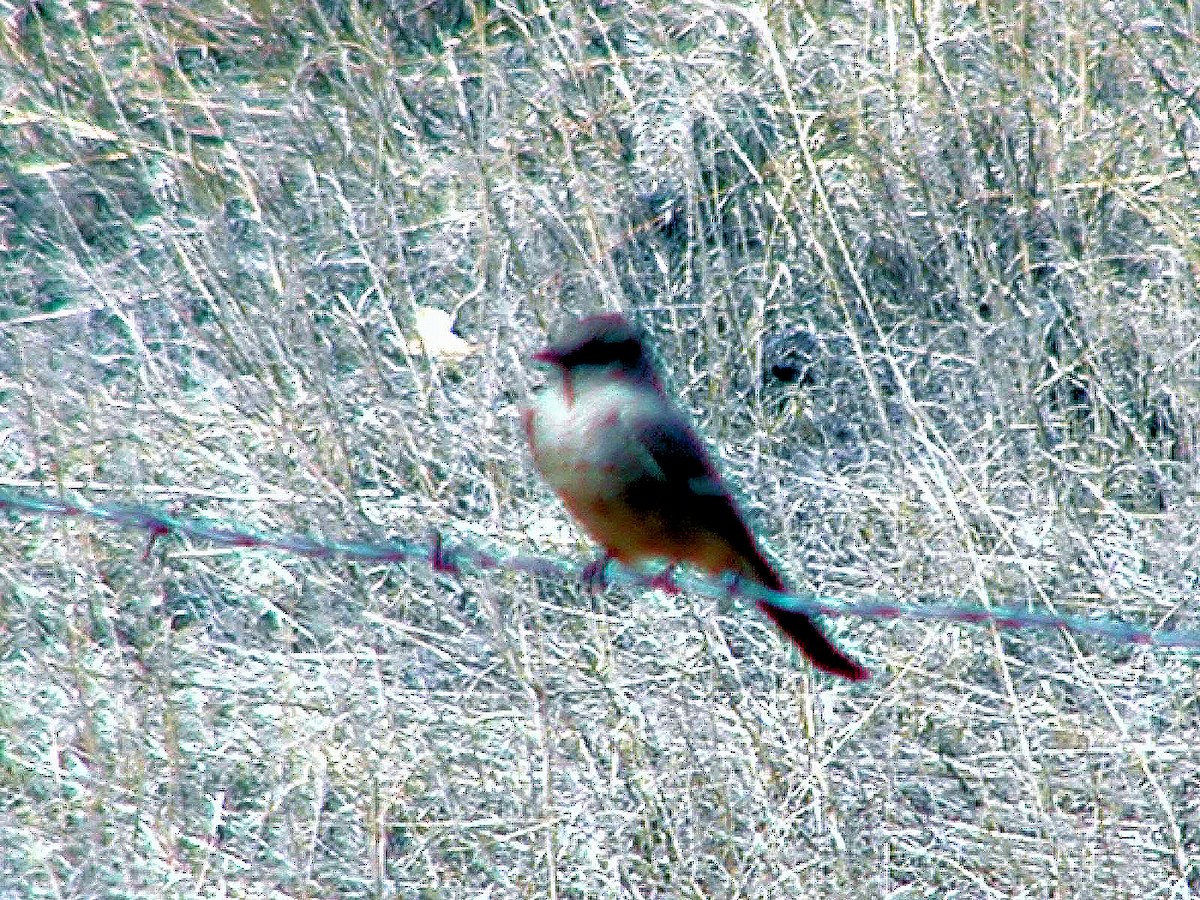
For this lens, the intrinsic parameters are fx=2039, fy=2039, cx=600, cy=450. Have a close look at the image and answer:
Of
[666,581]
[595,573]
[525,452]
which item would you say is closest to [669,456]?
[666,581]

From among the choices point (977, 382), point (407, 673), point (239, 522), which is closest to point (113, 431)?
point (239, 522)

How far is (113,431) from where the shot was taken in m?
4.29

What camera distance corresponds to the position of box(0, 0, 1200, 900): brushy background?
3387 mm

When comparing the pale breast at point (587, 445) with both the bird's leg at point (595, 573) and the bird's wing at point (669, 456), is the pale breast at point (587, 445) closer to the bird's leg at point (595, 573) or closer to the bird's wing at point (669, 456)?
the bird's wing at point (669, 456)

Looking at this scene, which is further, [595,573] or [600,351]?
[595,573]

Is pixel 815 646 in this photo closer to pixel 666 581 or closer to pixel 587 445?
pixel 666 581

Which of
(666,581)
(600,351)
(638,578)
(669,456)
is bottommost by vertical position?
(638,578)

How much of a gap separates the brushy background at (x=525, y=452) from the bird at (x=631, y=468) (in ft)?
1.19

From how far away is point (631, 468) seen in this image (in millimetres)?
3014

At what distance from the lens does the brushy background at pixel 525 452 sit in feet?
11.1

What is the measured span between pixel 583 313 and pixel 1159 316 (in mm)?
1164

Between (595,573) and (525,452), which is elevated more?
(595,573)

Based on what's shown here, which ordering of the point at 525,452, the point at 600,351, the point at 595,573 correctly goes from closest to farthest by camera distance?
the point at 600,351 → the point at 595,573 → the point at 525,452

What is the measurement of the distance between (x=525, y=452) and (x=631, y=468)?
104 centimetres
